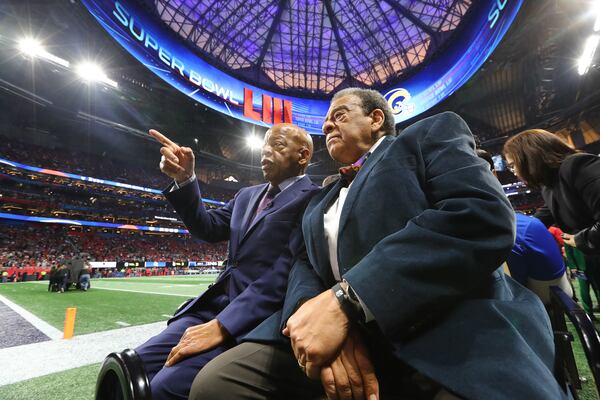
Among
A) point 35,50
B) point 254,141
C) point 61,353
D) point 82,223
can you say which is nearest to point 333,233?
point 61,353

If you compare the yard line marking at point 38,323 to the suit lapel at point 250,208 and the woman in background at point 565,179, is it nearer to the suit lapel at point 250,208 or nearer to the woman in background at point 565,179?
the suit lapel at point 250,208

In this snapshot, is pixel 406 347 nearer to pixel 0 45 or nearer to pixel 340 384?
pixel 340 384

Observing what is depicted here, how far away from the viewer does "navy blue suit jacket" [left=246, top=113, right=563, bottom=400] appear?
2.41ft

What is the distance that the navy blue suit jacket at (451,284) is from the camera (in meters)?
0.74

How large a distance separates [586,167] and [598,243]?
50cm

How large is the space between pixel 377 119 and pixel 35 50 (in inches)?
1256

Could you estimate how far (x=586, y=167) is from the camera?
1.87 meters

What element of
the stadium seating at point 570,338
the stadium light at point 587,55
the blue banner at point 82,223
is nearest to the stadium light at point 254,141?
the blue banner at point 82,223

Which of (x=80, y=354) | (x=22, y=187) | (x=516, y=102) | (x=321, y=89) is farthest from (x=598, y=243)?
(x=22, y=187)

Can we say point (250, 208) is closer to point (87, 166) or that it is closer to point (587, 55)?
point (587, 55)

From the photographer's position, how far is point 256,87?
87.0 feet

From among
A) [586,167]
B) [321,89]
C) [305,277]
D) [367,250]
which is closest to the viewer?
[367,250]

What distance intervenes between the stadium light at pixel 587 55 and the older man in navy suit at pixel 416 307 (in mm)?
20073

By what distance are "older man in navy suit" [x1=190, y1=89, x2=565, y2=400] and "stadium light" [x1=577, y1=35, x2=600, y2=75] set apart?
65.9 feet
